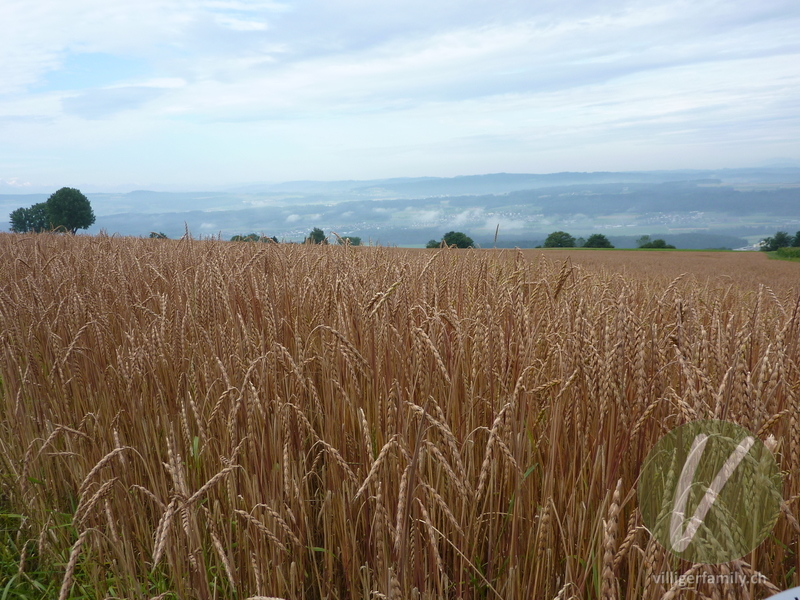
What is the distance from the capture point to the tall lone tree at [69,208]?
153 ft

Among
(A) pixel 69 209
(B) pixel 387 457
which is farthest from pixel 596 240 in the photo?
(A) pixel 69 209

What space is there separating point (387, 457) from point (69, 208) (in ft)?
183

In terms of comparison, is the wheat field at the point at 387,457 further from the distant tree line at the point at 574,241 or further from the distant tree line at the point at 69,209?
the distant tree line at the point at 69,209

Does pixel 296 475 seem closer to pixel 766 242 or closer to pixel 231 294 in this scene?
pixel 231 294

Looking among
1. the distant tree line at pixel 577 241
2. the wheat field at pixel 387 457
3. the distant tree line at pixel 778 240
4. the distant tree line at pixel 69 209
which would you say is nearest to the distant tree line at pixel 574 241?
the distant tree line at pixel 577 241

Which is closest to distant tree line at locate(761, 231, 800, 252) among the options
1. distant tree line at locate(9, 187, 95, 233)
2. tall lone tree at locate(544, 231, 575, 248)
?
tall lone tree at locate(544, 231, 575, 248)

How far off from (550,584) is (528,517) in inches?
6.7

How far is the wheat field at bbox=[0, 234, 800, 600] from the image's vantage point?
122cm

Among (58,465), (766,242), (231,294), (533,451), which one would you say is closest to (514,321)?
(533,451)

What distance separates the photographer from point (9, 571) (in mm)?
2131

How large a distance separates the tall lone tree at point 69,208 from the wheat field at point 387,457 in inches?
2086

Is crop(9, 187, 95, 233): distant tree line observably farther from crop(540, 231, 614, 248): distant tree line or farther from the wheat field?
the wheat field

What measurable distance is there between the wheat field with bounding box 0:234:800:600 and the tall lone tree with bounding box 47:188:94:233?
174 ft

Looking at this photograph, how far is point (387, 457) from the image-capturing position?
1.58 meters
